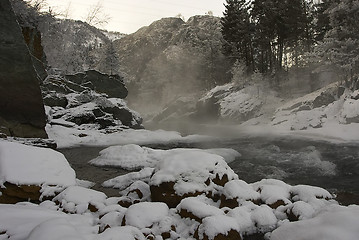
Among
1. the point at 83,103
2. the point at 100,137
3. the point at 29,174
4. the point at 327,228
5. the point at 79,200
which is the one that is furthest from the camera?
the point at 83,103

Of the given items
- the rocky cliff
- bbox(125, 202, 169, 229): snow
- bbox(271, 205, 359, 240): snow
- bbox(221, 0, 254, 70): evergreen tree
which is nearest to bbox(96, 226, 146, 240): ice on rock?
bbox(125, 202, 169, 229): snow

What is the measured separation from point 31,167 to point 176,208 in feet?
12.6

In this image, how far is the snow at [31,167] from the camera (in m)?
6.30

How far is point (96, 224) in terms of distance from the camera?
5.18 metres

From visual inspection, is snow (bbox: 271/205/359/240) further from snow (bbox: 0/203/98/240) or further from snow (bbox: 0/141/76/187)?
snow (bbox: 0/141/76/187)

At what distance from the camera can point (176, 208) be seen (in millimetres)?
5727

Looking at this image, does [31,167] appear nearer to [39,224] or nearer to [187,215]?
[39,224]

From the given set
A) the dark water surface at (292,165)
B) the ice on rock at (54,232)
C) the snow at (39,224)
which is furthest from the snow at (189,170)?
the ice on rock at (54,232)

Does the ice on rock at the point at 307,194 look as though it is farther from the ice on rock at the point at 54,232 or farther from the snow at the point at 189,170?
the ice on rock at the point at 54,232

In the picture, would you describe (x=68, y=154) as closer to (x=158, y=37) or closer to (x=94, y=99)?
(x=94, y=99)

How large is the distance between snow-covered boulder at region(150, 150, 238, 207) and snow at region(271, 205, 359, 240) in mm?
2164

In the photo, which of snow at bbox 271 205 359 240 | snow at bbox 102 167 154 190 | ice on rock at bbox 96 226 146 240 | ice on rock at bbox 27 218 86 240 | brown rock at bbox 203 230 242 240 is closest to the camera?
snow at bbox 271 205 359 240

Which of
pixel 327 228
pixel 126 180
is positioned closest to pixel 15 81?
pixel 126 180

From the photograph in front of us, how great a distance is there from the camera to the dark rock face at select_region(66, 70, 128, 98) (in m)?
25.6
